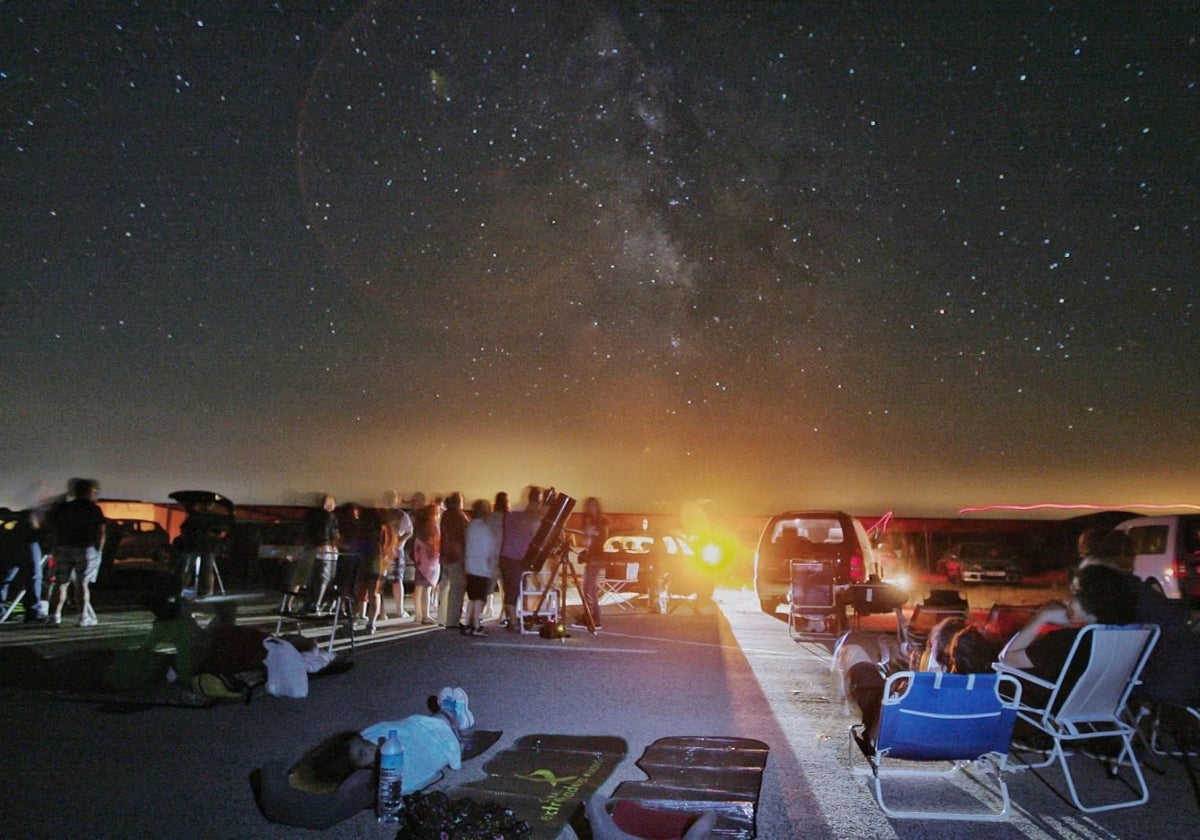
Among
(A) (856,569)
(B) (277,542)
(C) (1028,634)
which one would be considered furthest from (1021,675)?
(B) (277,542)

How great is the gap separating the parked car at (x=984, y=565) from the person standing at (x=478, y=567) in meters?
15.7

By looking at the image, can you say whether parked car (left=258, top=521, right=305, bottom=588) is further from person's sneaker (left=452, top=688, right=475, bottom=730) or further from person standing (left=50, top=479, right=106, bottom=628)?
person's sneaker (left=452, top=688, right=475, bottom=730)

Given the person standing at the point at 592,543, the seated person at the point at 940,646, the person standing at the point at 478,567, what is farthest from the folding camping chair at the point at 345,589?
the seated person at the point at 940,646

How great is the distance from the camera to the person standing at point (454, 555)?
1068cm

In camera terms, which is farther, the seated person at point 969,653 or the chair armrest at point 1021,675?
the seated person at point 969,653

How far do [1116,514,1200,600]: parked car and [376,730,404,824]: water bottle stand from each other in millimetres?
10537

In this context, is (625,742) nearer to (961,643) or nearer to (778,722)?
(778,722)

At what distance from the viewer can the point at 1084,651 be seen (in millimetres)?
4344

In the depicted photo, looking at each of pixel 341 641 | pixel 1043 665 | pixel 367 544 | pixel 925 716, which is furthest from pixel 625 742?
pixel 367 544

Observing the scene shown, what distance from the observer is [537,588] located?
1142cm

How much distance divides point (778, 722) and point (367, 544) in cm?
655

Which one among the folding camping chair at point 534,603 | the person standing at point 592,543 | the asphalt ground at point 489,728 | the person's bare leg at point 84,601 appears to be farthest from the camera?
the person standing at point 592,543

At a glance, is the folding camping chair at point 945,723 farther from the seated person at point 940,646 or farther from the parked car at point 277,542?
the parked car at point 277,542

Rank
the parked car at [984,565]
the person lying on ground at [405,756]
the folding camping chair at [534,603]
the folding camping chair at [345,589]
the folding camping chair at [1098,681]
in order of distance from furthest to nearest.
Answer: the parked car at [984,565] < the folding camping chair at [534,603] < the folding camping chair at [345,589] < the folding camping chair at [1098,681] < the person lying on ground at [405,756]
